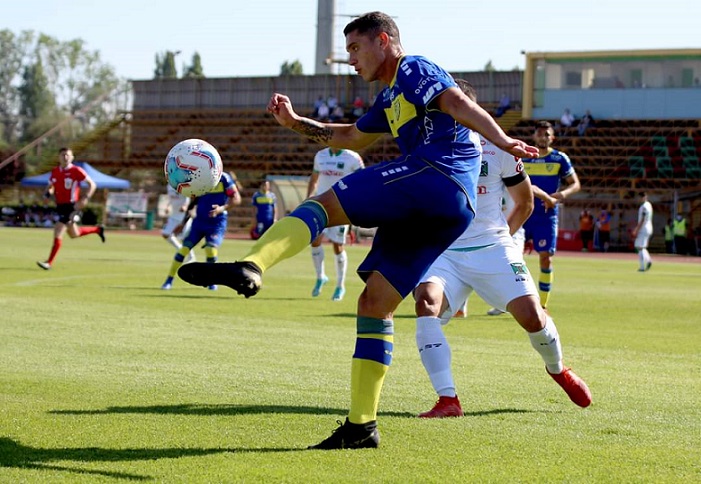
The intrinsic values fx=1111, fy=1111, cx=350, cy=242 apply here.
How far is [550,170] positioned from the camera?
16.2m

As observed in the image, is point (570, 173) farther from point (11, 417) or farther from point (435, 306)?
point (11, 417)

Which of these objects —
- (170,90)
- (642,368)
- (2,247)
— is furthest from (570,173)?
(170,90)

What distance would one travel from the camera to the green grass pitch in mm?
5453

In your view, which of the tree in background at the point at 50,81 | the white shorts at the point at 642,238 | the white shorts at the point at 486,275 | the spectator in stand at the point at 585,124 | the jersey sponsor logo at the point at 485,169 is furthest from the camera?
the tree in background at the point at 50,81

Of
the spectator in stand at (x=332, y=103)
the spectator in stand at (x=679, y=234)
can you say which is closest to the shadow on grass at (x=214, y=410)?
the spectator in stand at (x=679, y=234)

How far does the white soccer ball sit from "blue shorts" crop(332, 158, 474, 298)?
1.34 meters

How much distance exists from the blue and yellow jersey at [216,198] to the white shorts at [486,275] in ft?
37.0

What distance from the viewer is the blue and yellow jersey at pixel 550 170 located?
16000 mm

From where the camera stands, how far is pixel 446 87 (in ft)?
18.6

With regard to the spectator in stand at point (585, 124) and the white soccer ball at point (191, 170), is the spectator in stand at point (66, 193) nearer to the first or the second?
the white soccer ball at point (191, 170)

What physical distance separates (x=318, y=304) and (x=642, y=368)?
7221 mm

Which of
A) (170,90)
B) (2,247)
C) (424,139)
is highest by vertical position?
(170,90)

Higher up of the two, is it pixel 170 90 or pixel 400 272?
pixel 170 90

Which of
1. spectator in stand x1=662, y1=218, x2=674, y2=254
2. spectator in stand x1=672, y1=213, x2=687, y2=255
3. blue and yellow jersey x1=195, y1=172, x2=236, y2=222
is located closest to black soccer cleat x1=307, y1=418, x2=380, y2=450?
blue and yellow jersey x1=195, y1=172, x2=236, y2=222
